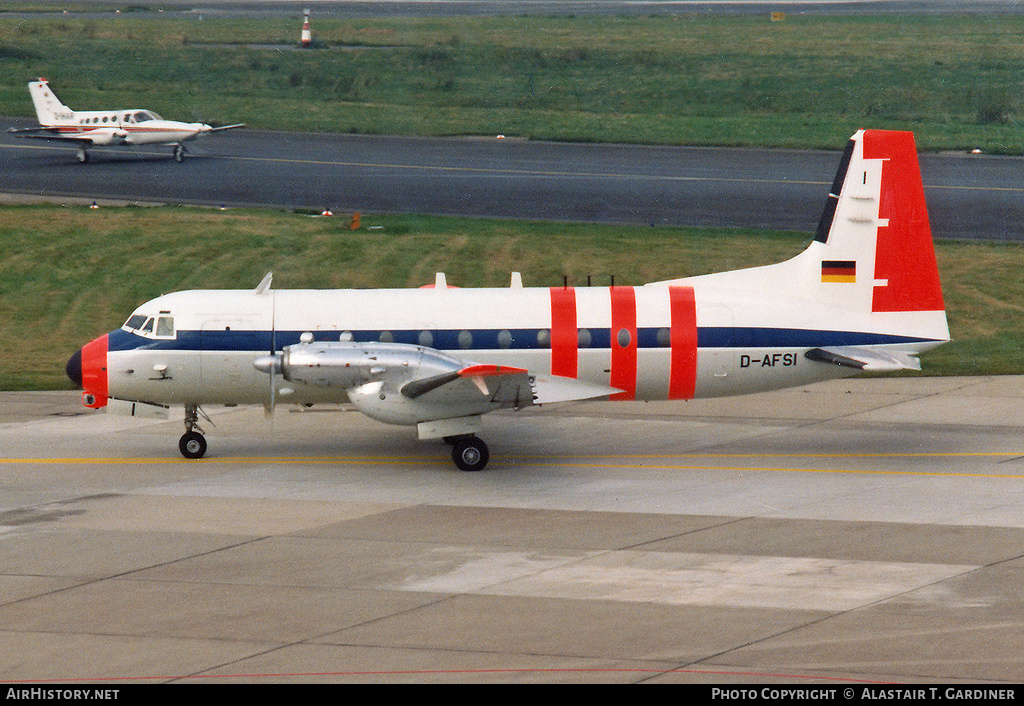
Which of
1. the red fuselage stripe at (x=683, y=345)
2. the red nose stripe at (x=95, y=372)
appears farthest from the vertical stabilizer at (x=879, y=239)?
the red nose stripe at (x=95, y=372)

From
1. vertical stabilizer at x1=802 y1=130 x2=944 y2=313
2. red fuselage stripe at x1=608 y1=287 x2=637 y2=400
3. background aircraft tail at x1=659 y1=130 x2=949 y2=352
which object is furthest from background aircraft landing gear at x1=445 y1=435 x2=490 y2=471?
vertical stabilizer at x1=802 y1=130 x2=944 y2=313

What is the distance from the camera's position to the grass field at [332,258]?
132ft

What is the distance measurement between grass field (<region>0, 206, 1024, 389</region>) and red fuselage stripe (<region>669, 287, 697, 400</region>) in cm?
1491

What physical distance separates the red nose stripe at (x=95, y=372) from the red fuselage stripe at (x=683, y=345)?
11010 mm

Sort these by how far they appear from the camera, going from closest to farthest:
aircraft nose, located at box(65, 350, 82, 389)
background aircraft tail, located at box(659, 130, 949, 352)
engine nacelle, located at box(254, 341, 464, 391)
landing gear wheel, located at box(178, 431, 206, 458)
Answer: engine nacelle, located at box(254, 341, 464, 391)
aircraft nose, located at box(65, 350, 82, 389)
background aircraft tail, located at box(659, 130, 949, 352)
landing gear wheel, located at box(178, 431, 206, 458)

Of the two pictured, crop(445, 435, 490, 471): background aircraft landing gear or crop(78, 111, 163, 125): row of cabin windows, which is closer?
crop(445, 435, 490, 471): background aircraft landing gear

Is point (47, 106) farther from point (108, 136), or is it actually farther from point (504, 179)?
point (504, 179)

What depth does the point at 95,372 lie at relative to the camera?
1033 inches

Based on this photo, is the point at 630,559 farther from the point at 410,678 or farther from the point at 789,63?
the point at 789,63

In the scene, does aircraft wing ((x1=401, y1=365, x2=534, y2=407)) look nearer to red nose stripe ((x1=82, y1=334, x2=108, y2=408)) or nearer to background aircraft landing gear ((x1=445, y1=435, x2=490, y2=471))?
background aircraft landing gear ((x1=445, y1=435, x2=490, y2=471))

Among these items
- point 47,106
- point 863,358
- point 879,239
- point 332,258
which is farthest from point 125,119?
point 863,358

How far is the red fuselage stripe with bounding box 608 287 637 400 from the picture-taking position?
2612 centimetres

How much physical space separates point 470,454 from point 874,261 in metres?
8.93

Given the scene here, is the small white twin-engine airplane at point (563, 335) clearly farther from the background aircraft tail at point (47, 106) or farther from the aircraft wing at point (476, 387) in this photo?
the background aircraft tail at point (47, 106)
